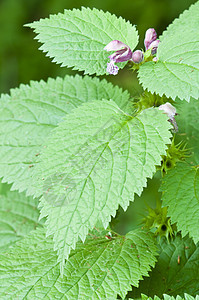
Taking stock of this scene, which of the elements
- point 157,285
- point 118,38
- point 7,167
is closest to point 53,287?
point 157,285

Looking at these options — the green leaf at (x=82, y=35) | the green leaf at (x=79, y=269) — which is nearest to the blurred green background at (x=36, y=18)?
the green leaf at (x=82, y=35)

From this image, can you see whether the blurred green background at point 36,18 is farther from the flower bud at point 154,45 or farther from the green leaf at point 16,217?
the flower bud at point 154,45

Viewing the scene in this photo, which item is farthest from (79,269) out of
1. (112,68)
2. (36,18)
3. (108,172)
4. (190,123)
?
(36,18)

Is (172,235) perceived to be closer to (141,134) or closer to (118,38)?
(141,134)

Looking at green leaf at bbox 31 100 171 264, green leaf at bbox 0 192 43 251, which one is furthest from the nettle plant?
green leaf at bbox 0 192 43 251

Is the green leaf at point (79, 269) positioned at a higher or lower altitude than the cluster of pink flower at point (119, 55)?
lower

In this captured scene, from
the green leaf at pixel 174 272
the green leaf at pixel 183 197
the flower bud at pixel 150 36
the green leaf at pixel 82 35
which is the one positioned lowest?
the green leaf at pixel 174 272
